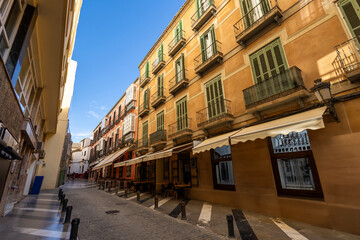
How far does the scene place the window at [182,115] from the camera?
11870mm

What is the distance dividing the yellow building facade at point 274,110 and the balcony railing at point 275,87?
39mm

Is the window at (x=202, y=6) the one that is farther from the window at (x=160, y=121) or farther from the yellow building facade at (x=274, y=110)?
the window at (x=160, y=121)

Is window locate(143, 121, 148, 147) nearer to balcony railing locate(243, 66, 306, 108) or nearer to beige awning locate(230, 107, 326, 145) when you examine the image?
balcony railing locate(243, 66, 306, 108)

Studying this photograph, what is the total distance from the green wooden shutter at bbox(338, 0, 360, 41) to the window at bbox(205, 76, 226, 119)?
5166 mm

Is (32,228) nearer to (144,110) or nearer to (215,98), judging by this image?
(215,98)

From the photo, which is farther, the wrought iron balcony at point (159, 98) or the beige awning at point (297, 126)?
the wrought iron balcony at point (159, 98)

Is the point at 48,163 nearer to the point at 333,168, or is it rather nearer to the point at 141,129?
the point at 141,129

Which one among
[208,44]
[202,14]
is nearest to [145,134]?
[208,44]

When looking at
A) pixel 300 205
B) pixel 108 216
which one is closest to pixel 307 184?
pixel 300 205

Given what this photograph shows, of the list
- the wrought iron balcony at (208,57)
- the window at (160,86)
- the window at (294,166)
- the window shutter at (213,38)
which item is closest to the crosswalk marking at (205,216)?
the window at (294,166)

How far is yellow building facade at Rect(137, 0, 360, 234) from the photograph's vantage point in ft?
16.1

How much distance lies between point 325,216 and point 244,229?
240 centimetres

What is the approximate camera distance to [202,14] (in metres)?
11.4

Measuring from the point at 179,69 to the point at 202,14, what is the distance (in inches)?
163
